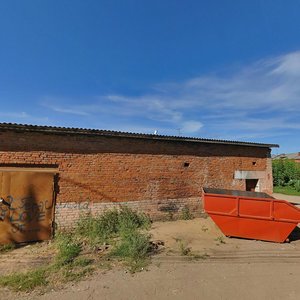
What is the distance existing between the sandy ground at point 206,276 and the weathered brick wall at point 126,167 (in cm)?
224

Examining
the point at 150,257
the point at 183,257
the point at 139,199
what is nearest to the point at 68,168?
the point at 139,199

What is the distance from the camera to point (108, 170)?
30.9ft

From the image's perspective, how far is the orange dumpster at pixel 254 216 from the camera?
8.18 metres

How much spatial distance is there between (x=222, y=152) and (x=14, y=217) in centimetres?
835

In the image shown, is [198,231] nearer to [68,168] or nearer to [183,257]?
[183,257]

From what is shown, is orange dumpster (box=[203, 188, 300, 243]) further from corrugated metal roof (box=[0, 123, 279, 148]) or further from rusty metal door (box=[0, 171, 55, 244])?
rusty metal door (box=[0, 171, 55, 244])

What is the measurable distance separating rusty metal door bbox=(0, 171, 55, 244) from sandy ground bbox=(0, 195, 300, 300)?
1109 millimetres

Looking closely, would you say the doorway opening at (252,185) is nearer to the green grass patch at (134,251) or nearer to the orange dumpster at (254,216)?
the orange dumpster at (254,216)

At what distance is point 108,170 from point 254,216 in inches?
192

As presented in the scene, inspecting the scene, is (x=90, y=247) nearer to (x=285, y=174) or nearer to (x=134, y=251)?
(x=134, y=251)

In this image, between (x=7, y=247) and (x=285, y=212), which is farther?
(x=285, y=212)

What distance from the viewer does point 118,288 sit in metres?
5.26

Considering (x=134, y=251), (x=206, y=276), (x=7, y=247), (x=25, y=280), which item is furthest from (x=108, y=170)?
(x=206, y=276)

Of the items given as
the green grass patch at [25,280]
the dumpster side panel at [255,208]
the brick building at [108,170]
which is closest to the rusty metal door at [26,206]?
the brick building at [108,170]
